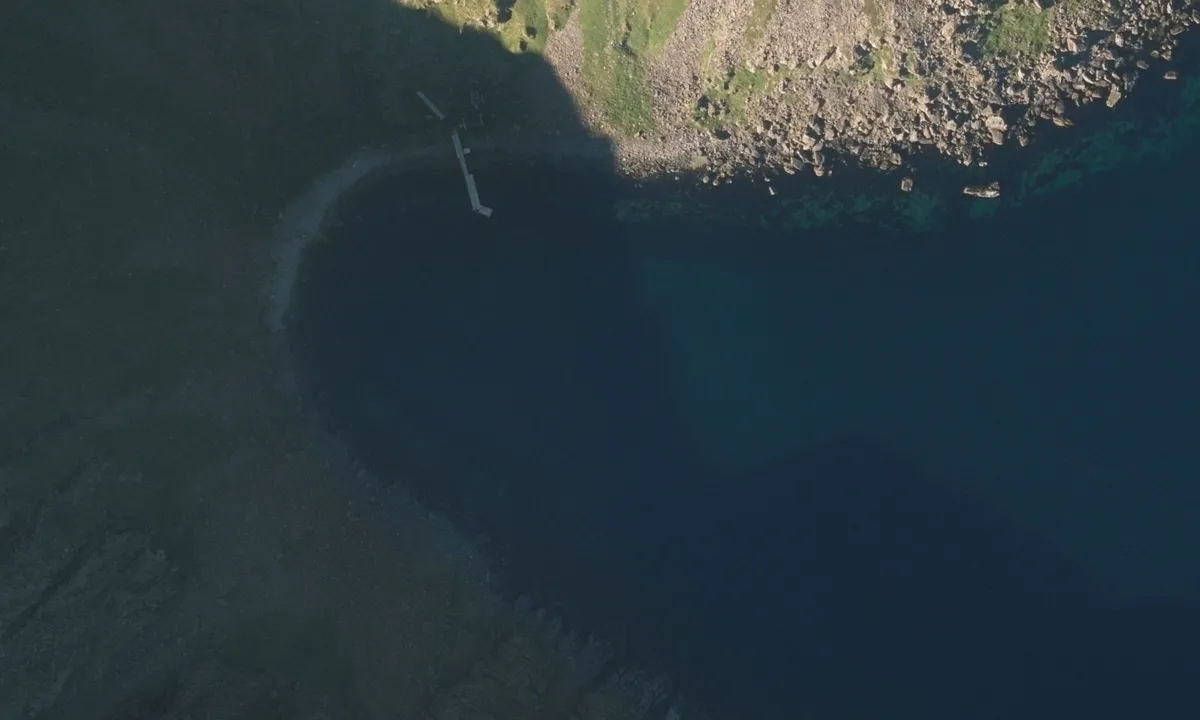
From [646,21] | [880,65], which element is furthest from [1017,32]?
[646,21]

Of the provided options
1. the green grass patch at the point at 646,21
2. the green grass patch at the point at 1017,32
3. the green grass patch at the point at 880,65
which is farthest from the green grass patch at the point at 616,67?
the green grass patch at the point at 1017,32

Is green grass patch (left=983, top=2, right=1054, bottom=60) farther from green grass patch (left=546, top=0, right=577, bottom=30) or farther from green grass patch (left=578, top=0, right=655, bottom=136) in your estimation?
green grass patch (left=546, top=0, right=577, bottom=30)

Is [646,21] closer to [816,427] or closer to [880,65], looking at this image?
[880,65]

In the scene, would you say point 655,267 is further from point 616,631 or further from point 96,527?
point 96,527

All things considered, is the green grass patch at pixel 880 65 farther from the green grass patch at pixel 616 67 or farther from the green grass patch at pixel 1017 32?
the green grass patch at pixel 616 67

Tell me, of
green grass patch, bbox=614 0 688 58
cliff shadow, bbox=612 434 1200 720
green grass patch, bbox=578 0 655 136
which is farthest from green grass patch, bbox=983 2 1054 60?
A: cliff shadow, bbox=612 434 1200 720
